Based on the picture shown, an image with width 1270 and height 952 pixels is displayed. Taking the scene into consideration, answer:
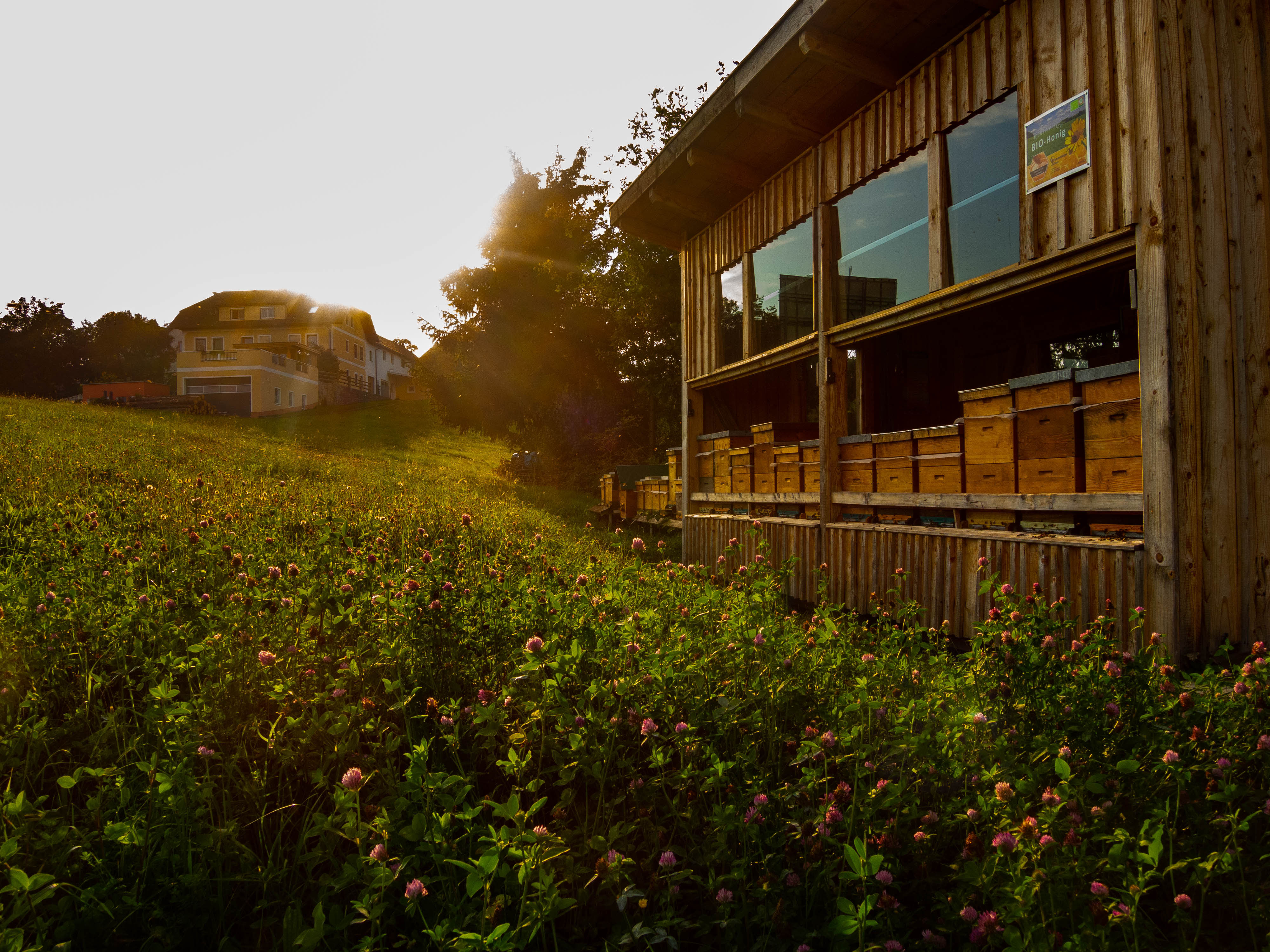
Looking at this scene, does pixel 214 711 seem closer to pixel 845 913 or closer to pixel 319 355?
pixel 845 913

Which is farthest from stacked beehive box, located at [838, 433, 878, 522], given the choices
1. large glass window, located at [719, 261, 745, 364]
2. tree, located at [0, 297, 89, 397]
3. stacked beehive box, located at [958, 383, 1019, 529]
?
tree, located at [0, 297, 89, 397]

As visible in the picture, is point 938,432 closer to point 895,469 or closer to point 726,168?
point 895,469

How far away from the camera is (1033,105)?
616cm

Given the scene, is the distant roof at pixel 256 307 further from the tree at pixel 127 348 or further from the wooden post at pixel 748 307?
the wooden post at pixel 748 307

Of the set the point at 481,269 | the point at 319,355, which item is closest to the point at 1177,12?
the point at 481,269

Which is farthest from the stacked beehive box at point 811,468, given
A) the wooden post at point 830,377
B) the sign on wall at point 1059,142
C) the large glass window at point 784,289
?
the sign on wall at point 1059,142

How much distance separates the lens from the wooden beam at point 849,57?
7473mm

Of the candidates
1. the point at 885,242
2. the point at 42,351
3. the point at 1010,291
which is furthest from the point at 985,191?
the point at 42,351

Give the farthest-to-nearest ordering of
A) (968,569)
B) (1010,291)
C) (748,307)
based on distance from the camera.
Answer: (748,307) < (968,569) < (1010,291)

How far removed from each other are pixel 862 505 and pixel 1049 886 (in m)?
6.44

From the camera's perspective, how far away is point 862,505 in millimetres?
8367

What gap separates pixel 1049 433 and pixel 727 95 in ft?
18.7

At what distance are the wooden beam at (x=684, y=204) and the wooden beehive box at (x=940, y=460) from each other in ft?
19.4

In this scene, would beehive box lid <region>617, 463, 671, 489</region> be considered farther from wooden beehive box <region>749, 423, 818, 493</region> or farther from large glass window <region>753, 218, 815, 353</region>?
large glass window <region>753, 218, 815, 353</region>
